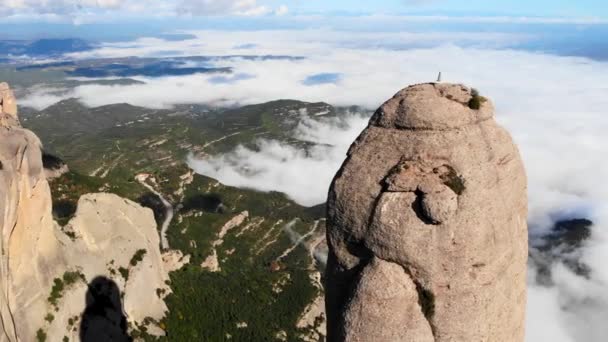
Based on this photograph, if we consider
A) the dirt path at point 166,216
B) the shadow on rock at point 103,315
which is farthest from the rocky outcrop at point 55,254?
the dirt path at point 166,216

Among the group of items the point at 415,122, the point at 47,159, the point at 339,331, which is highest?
the point at 415,122

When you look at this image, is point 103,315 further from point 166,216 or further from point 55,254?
point 166,216

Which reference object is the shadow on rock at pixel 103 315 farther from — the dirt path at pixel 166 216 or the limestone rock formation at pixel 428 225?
the dirt path at pixel 166 216

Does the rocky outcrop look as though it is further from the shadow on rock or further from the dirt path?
the dirt path

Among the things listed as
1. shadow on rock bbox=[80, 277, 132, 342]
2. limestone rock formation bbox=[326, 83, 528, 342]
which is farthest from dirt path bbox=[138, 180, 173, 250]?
limestone rock formation bbox=[326, 83, 528, 342]

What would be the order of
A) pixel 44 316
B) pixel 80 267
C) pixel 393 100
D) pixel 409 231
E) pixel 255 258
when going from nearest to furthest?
pixel 409 231
pixel 393 100
pixel 44 316
pixel 80 267
pixel 255 258

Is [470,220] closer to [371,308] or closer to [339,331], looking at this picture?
[371,308]

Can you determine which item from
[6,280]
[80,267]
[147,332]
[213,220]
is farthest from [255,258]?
[6,280]
